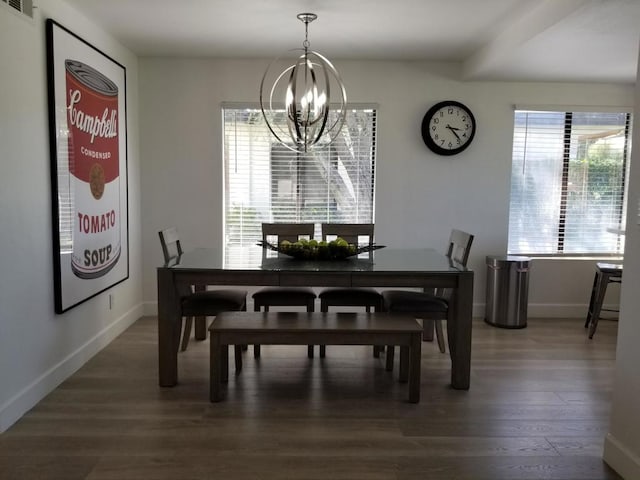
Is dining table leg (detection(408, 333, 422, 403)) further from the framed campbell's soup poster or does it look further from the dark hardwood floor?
the framed campbell's soup poster

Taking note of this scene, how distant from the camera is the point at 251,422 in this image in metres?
2.64

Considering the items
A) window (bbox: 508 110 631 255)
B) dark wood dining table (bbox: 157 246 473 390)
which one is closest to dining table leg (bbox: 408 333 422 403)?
dark wood dining table (bbox: 157 246 473 390)

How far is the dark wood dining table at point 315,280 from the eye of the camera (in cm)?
300

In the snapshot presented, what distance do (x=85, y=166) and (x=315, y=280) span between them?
1757 mm

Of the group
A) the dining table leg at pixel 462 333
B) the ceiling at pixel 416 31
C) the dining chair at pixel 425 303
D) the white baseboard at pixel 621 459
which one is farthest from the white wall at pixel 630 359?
the ceiling at pixel 416 31

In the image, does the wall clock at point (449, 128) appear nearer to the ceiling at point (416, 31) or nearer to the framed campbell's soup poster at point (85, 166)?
the ceiling at point (416, 31)

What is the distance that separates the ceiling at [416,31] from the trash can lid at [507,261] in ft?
5.25

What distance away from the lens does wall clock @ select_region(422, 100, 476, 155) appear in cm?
466

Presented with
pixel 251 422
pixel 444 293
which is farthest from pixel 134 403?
pixel 444 293

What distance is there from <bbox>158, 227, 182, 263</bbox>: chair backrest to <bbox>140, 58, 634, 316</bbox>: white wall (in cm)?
102

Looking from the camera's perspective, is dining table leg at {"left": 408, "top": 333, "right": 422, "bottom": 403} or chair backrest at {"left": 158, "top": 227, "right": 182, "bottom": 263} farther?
chair backrest at {"left": 158, "top": 227, "right": 182, "bottom": 263}

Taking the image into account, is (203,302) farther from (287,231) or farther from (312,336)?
(287,231)

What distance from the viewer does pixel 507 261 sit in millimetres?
4516

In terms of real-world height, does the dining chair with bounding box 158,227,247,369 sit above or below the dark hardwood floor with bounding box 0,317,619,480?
above
